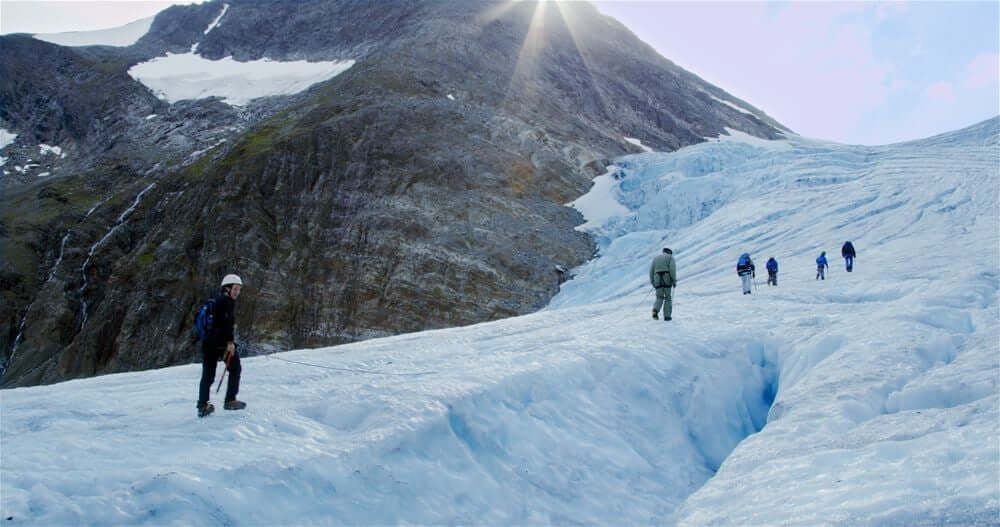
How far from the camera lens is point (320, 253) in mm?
45750

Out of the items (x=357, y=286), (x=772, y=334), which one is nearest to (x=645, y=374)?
(x=772, y=334)

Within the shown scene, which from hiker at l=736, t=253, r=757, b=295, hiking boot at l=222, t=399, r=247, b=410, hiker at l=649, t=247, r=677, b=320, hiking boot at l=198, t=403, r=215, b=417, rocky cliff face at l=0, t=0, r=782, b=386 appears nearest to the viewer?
hiking boot at l=198, t=403, r=215, b=417

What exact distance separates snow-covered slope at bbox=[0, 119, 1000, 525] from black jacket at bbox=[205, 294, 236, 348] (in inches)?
40.3

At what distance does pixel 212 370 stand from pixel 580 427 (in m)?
5.24

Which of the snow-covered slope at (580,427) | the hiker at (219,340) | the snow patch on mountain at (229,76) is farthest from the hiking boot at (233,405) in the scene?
the snow patch on mountain at (229,76)

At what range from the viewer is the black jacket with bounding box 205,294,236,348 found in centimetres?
895

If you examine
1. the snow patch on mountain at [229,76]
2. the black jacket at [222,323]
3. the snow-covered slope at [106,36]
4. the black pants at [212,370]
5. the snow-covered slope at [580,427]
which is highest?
the snow-covered slope at [106,36]

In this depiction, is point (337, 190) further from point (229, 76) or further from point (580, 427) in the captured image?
point (229, 76)

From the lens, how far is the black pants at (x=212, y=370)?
352 inches

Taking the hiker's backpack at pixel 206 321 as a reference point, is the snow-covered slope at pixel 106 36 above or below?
above

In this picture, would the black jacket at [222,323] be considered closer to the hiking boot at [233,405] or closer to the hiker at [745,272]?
the hiking boot at [233,405]

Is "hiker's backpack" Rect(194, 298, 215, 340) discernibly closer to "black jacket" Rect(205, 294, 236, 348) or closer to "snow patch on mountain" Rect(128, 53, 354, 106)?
"black jacket" Rect(205, 294, 236, 348)

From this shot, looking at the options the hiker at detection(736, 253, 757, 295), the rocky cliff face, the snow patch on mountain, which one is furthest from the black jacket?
the snow patch on mountain

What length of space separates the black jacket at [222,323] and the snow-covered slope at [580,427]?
1.02m
